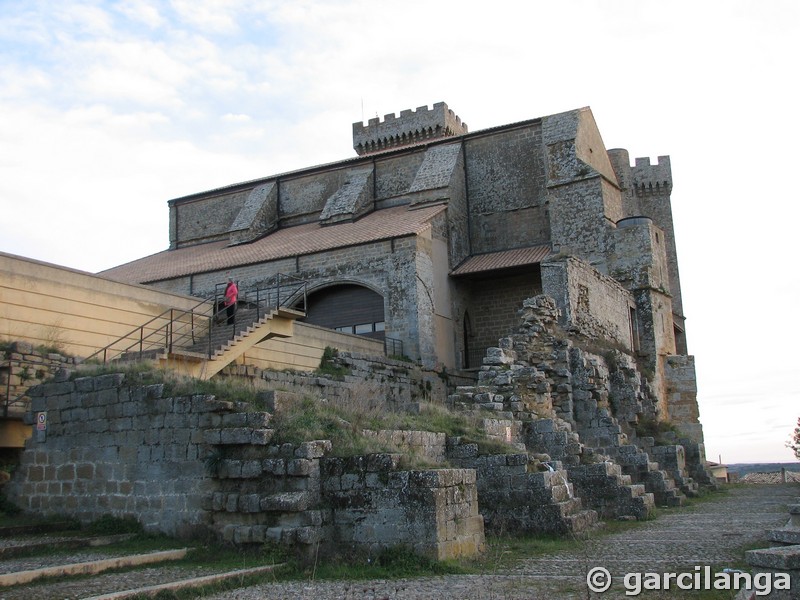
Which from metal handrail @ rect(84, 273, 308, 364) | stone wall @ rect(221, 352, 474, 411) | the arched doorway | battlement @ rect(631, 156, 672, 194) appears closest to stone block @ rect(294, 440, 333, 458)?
metal handrail @ rect(84, 273, 308, 364)

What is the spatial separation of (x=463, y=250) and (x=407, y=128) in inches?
578

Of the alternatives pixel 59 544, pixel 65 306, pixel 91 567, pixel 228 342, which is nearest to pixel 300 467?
pixel 91 567

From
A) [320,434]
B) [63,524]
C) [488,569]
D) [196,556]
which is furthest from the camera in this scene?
[63,524]

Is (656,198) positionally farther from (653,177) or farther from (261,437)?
(261,437)

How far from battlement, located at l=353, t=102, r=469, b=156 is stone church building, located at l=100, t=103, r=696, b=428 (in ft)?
28.1

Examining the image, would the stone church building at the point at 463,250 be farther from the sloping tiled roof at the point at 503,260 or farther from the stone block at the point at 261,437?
the stone block at the point at 261,437

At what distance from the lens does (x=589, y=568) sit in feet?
27.0

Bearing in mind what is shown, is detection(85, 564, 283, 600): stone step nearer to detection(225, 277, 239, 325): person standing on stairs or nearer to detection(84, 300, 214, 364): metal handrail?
detection(84, 300, 214, 364): metal handrail

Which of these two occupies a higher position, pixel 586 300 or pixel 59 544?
pixel 586 300

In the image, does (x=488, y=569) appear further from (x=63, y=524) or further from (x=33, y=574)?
(x=63, y=524)

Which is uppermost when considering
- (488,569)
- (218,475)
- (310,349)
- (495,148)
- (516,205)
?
(495,148)

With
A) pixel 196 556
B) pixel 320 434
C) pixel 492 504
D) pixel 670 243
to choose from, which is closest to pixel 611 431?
pixel 492 504

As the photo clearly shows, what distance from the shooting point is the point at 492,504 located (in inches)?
458

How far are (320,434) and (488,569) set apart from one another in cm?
250
